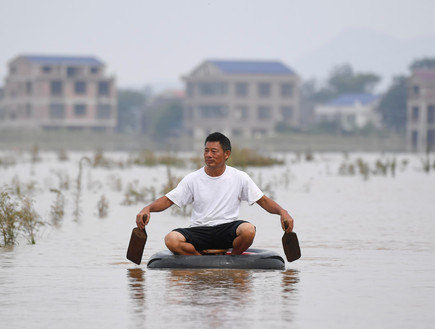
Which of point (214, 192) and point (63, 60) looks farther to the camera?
point (63, 60)

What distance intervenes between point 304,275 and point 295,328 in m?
3.00

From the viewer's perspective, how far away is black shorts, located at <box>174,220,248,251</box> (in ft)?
33.4

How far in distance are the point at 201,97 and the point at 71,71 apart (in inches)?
503

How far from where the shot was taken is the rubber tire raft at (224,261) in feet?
33.5

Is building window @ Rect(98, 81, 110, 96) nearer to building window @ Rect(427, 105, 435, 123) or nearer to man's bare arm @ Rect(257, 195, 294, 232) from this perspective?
building window @ Rect(427, 105, 435, 123)

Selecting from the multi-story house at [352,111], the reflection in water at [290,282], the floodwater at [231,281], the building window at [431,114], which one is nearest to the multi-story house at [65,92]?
the multi-story house at [352,111]

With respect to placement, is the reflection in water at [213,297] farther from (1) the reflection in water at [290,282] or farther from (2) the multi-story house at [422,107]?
(2) the multi-story house at [422,107]

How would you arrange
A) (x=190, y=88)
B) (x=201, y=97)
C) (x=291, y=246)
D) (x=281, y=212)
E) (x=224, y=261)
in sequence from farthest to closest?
(x=190, y=88), (x=201, y=97), (x=291, y=246), (x=224, y=261), (x=281, y=212)

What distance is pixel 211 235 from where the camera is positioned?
10.3 m

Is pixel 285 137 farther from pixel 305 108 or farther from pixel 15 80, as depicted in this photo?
pixel 305 108

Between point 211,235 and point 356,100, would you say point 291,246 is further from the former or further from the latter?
point 356,100

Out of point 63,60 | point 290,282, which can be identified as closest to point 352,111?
point 63,60

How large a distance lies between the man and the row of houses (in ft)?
269

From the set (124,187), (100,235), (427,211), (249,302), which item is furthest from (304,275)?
(124,187)
